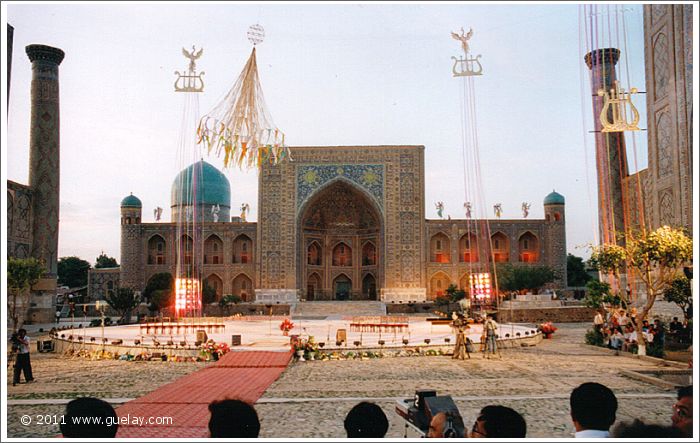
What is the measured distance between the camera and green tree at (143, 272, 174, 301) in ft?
110

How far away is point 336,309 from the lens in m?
32.9

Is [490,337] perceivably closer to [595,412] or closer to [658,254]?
[658,254]

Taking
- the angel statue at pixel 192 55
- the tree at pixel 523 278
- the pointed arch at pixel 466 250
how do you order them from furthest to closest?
the pointed arch at pixel 466 250
the tree at pixel 523 278
the angel statue at pixel 192 55

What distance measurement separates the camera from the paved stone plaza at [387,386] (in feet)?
25.1

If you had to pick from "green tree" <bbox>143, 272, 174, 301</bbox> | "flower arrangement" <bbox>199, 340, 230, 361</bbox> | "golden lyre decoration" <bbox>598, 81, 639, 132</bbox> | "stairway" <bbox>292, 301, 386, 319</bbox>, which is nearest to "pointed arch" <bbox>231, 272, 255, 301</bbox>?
"green tree" <bbox>143, 272, 174, 301</bbox>

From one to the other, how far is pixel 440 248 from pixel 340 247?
6365mm

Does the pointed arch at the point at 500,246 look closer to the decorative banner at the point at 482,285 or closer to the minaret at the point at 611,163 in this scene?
the minaret at the point at 611,163

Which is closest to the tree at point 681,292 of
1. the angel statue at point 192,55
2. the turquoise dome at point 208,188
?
the angel statue at point 192,55

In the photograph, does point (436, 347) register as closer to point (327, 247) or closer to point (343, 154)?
point (343, 154)

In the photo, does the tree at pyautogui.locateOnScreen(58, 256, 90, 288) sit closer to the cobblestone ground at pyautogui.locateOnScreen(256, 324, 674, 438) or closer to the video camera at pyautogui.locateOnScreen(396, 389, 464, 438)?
the cobblestone ground at pyautogui.locateOnScreen(256, 324, 674, 438)

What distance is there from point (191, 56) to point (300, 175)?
19.9 meters

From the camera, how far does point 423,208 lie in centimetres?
3503

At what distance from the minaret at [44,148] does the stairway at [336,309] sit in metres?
→ 12.1

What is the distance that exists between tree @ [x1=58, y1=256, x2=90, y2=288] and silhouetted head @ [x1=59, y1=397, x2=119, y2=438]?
182 ft
